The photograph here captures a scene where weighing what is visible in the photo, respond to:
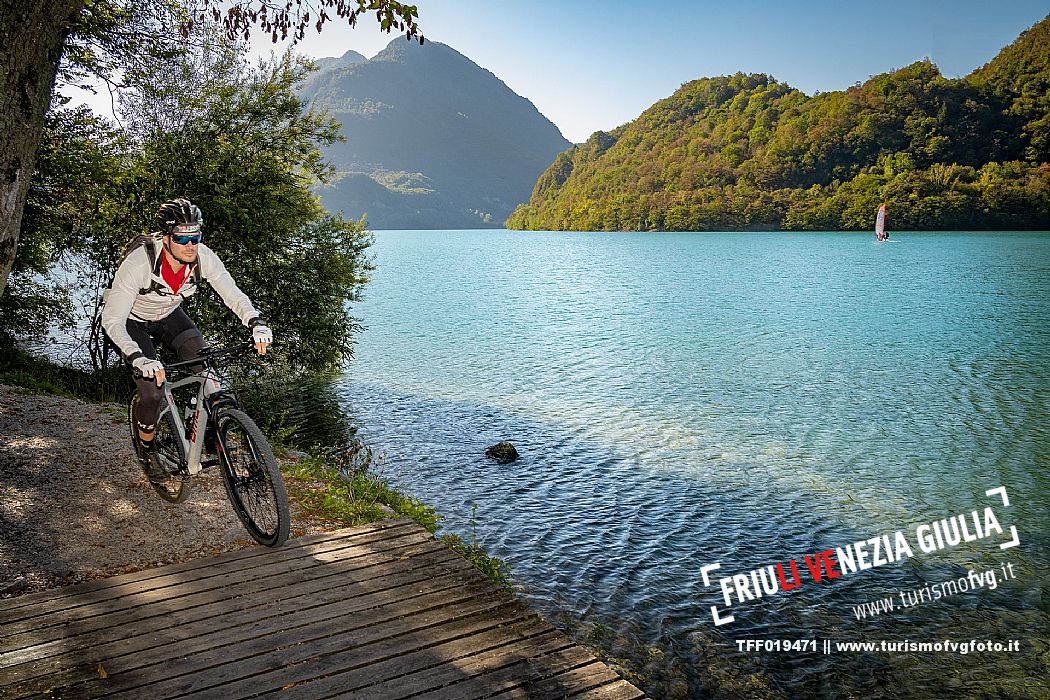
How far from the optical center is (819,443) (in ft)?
55.8

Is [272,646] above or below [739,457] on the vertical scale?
above

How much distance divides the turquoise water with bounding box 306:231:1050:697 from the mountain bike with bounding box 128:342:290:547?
4.10 meters

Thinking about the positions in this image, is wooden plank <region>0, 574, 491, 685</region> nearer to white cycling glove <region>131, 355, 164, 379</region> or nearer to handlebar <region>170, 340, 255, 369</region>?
white cycling glove <region>131, 355, 164, 379</region>

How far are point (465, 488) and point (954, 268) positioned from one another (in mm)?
67935

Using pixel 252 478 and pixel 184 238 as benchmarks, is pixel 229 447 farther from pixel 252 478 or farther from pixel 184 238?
pixel 184 238

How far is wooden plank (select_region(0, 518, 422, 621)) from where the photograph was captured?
5.36 m

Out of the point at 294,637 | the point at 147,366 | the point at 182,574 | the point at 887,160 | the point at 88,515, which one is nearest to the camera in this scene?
the point at 294,637

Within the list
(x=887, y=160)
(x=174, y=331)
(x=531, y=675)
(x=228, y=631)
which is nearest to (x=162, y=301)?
(x=174, y=331)

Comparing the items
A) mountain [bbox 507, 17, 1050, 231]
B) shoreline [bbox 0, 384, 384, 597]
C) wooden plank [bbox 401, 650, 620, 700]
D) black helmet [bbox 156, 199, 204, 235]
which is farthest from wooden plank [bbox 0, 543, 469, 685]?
mountain [bbox 507, 17, 1050, 231]

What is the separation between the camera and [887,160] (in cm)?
14450

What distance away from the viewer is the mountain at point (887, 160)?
13188 cm

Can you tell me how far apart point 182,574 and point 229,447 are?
118 centimetres

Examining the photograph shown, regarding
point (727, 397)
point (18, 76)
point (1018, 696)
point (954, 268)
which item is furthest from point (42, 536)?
point (954, 268)

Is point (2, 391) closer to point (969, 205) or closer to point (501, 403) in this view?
point (501, 403)
